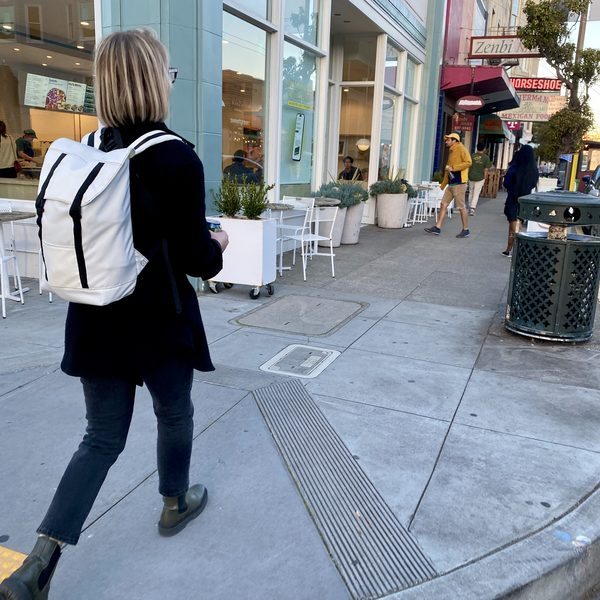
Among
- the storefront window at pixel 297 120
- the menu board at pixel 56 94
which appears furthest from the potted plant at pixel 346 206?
the menu board at pixel 56 94

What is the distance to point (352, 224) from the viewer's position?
10.5 meters

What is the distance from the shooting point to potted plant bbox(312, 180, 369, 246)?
9.78 metres

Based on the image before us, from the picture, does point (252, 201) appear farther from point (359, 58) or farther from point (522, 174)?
point (359, 58)

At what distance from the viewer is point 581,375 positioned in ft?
15.4

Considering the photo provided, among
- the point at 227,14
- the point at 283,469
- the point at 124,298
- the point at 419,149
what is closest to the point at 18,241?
the point at 227,14

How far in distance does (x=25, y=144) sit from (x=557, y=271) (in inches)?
244

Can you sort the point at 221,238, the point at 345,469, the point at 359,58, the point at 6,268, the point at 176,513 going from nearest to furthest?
the point at 221,238, the point at 176,513, the point at 345,469, the point at 6,268, the point at 359,58

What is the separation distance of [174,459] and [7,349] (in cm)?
291

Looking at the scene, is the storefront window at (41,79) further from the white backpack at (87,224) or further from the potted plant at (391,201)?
the potted plant at (391,201)

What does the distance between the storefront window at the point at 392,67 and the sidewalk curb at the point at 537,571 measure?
12440 millimetres

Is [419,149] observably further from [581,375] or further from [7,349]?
[7,349]

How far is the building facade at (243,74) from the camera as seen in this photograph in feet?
21.0

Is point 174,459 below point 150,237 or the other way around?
below

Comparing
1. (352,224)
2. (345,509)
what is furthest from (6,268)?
(352,224)
